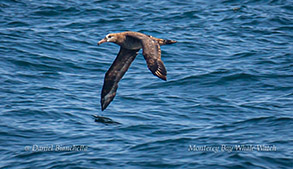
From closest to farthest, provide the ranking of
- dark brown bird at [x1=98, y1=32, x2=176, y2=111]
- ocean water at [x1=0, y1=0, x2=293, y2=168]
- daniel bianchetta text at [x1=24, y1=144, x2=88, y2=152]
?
1. dark brown bird at [x1=98, y1=32, x2=176, y2=111]
2. ocean water at [x1=0, y1=0, x2=293, y2=168]
3. daniel bianchetta text at [x1=24, y1=144, x2=88, y2=152]

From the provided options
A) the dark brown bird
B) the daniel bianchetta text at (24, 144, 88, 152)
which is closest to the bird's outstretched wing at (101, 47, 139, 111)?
the dark brown bird

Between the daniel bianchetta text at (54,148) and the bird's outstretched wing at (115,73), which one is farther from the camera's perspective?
the bird's outstretched wing at (115,73)

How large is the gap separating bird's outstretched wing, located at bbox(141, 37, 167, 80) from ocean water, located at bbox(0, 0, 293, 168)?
6.89 ft

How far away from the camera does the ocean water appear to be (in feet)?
39.7

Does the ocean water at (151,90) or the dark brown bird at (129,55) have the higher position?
the dark brown bird at (129,55)

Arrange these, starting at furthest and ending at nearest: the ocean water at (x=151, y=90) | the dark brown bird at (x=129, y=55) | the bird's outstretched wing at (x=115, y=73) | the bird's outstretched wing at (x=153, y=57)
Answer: the bird's outstretched wing at (x=115, y=73), the ocean water at (x=151, y=90), the dark brown bird at (x=129, y=55), the bird's outstretched wing at (x=153, y=57)

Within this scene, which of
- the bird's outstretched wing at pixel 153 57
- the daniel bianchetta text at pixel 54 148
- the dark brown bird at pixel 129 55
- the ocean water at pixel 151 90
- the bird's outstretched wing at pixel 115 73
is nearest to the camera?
the bird's outstretched wing at pixel 153 57

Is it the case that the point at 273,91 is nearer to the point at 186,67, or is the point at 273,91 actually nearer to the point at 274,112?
the point at 274,112

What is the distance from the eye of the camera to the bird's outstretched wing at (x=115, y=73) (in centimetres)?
1374

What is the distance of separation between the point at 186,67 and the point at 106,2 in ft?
31.5

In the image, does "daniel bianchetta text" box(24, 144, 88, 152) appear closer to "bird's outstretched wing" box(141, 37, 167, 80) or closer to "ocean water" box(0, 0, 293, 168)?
"ocean water" box(0, 0, 293, 168)

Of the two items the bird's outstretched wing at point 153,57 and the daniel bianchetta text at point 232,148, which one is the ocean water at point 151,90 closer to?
the daniel bianchetta text at point 232,148

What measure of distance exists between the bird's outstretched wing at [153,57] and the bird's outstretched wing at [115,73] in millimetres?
1948

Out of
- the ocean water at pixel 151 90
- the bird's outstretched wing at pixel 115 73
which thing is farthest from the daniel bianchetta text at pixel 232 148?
the bird's outstretched wing at pixel 115 73
